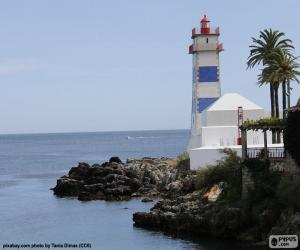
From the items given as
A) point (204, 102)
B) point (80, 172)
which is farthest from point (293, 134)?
point (80, 172)

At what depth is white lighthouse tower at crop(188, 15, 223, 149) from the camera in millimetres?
72562

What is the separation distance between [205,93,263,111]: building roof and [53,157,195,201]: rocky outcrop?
7.60 metres

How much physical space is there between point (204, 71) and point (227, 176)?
1079 inches

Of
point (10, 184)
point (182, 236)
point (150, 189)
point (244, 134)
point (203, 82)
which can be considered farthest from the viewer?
point (10, 184)

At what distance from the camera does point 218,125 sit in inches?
2613

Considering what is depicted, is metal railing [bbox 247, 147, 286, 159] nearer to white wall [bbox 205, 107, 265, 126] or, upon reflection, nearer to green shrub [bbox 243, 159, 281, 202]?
green shrub [bbox 243, 159, 281, 202]

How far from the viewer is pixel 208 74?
240 ft

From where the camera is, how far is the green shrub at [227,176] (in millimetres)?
44969

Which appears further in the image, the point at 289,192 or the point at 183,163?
the point at 183,163

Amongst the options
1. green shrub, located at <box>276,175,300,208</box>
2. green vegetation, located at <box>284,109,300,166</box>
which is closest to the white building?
green vegetation, located at <box>284,109,300,166</box>

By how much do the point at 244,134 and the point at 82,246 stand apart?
43.8ft

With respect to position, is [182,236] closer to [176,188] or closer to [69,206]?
[176,188]

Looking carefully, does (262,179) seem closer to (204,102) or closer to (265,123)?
(265,123)

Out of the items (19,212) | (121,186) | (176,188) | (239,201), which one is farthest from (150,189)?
(239,201)
